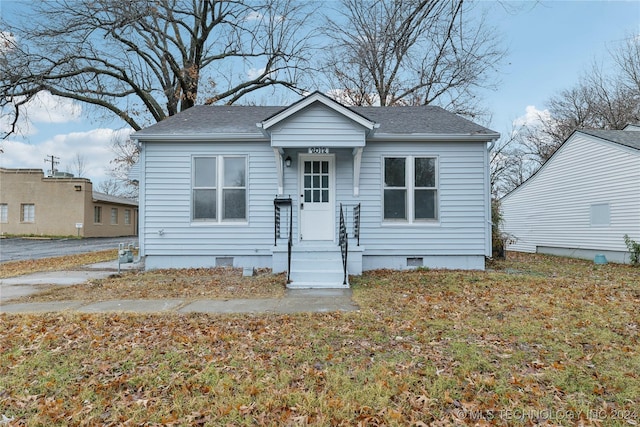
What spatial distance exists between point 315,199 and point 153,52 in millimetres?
14401

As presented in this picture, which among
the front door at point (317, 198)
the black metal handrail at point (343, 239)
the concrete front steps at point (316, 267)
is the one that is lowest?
the concrete front steps at point (316, 267)

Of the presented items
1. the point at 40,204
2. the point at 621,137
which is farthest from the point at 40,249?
the point at 621,137

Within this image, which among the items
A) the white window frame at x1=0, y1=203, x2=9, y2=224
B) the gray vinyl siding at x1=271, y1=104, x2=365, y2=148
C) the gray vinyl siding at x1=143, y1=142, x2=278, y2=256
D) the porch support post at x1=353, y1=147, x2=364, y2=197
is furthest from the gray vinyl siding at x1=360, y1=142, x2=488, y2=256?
the white window frame at x1=0, y1=203, x2=9, y2=224

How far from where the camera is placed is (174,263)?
9516 millimetres

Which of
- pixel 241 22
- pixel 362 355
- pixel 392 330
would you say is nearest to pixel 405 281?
pixel 392 330

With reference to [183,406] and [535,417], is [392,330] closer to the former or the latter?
[535,417]

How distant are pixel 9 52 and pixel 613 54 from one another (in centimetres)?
3190

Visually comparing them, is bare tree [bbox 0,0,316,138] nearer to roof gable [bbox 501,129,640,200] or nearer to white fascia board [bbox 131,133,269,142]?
white fascia board [bbox 131,133,269,142]

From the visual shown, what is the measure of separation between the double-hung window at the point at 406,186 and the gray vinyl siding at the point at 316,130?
63.5 inches

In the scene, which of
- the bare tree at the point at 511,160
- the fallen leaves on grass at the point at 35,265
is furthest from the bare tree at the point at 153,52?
the bare tree at the point at 511,160

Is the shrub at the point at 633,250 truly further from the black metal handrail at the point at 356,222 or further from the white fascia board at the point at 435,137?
the black metal handrail at the point at 356,222

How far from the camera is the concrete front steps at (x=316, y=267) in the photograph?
7.46 m

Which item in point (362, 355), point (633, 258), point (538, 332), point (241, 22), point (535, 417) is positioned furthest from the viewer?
point (241, 22)

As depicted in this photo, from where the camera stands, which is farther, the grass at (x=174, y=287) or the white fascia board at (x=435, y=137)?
the white fascia board at (x=435, y=137)
